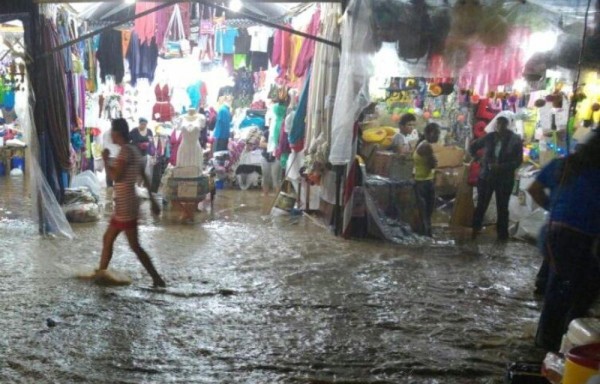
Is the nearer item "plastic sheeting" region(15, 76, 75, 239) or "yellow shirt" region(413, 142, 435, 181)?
"plastic sheeting" region(15, 76, 75, 239)

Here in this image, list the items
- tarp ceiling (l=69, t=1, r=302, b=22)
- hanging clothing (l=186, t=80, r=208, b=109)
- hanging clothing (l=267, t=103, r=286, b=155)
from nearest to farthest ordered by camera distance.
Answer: tarp ceiling (l=69, t=1, r=302, b=22), hanging clothing (l=267, t=103, r=286, b=155), hanging clothing (l=186, t=80, r=208, b=109)

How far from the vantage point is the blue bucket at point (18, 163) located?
15312mm

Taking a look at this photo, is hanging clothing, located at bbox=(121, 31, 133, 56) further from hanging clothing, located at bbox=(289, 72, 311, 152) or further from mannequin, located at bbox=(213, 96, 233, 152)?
hanging clothing, located at bbox=(289, 72, 311, 152)

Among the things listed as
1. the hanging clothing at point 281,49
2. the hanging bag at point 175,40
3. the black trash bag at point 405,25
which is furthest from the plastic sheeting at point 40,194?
the black trash bag at point 405,25

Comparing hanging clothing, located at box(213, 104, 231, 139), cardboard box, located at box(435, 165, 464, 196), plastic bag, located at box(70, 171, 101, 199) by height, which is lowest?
plastic bag, located at box(70, 171, 101, 199)

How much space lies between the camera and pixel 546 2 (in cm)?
603

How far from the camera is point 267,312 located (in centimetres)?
520

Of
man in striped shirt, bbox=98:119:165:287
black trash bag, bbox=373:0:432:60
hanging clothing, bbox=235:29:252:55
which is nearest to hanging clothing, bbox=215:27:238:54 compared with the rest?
hanging clothing, bbox=235:29:252:55

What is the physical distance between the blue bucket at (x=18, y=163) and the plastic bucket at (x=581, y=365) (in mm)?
15358

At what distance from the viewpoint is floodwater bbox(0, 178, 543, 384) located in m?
4.09

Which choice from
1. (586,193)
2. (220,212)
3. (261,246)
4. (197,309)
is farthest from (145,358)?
(220,212)

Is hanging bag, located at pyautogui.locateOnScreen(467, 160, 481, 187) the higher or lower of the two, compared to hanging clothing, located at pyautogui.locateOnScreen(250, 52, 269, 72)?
lower

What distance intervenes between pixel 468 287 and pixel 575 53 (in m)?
2.71

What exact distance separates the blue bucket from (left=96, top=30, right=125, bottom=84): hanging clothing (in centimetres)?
540
